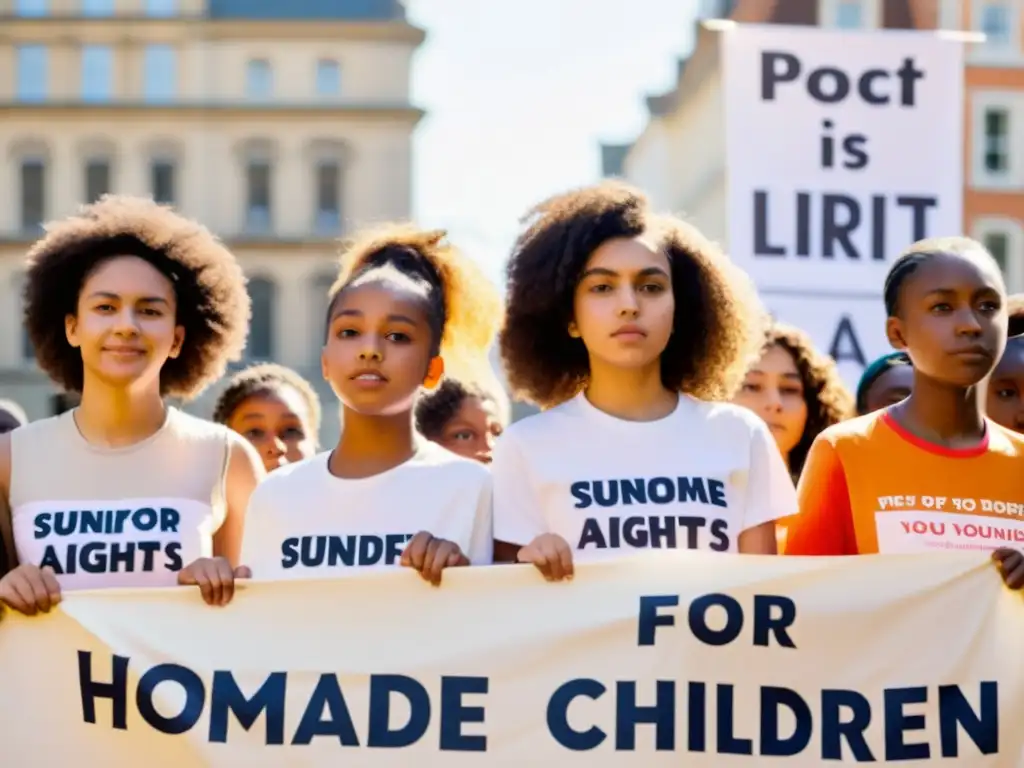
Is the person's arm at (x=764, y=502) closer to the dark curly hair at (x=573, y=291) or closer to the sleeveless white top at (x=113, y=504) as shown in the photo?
the dark curly hair at (x=573, y=291)

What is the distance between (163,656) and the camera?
4.04 meters

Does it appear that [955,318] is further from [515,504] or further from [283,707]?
[283,707]

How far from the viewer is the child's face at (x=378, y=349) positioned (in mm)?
4164

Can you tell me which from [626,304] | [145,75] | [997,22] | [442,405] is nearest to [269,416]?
[442,405]

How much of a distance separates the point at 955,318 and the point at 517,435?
1.07m

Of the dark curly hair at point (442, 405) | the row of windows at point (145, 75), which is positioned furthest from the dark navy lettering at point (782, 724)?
the row of windows at point (145, 75)

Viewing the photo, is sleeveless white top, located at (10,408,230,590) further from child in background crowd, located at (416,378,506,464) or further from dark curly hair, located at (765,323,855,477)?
dark curly hair, located at (765,323,855,477)

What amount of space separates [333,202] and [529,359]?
132 feet

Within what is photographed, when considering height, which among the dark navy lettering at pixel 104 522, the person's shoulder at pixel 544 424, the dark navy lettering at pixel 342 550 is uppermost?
the person's shoulder at pixel 544 424

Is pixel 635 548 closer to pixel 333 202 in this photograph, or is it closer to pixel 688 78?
pixel 333 202

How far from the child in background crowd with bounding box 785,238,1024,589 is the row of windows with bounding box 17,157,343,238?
1568 inches

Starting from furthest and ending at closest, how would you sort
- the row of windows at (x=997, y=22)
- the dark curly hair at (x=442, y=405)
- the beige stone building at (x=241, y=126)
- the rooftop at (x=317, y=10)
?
the rooftop at (x=317, y=10) → the beige stone building at (x=241, y=126) → the row of windows at (x=997, y=22) → the dark curly hair at (x=442, y=405)

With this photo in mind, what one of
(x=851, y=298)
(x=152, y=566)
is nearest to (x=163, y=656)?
(x=152, y=566)

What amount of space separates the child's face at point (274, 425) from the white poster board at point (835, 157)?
5.67 feet
